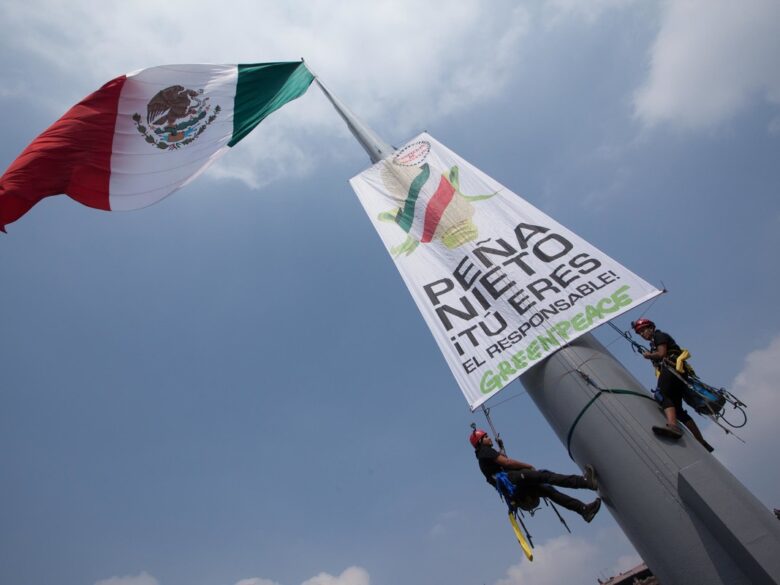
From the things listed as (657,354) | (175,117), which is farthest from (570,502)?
(175,117)

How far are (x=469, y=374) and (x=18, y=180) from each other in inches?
391

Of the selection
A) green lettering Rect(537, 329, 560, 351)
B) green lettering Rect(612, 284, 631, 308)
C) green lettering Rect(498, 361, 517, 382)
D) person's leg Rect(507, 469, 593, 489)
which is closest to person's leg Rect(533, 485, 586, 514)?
person's leg Rect(507, 469, 593, 489)

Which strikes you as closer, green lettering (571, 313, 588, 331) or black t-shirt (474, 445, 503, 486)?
green lettering (571, 313, 588, 331)

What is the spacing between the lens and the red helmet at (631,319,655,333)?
6.72 metres

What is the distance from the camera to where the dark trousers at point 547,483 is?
5402 mm

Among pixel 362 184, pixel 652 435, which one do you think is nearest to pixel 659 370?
pixel 652 435

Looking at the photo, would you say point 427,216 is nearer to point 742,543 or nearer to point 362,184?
point 362,184

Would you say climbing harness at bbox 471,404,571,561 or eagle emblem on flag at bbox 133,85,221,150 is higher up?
eagle emblem on flag at bbox 133,85,221,150

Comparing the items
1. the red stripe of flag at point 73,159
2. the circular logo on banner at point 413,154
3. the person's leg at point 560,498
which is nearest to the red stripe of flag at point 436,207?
the circular logo on banner at point 413,154

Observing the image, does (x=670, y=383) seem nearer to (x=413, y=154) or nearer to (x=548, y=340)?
(x=548, y=340)

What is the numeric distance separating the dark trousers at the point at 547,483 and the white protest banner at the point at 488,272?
3.41 ft

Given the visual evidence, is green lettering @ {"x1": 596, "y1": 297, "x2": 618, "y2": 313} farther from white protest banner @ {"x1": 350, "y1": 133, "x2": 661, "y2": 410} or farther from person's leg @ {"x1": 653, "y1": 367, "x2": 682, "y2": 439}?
person's leg @ {"x1": 653, "y1": 367, "x2": 682, "y2": 439}

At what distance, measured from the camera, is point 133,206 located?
35.4 feet

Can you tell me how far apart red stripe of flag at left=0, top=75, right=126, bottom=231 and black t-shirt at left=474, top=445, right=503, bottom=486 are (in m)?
9.99
